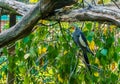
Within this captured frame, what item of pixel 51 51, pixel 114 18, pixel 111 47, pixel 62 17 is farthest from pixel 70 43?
pixel 114 18

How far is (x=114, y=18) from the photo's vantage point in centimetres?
96

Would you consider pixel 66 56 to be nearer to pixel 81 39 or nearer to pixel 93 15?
pixel 81 39

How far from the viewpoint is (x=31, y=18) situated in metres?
1.11

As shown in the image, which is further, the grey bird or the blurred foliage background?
the blurred foliage background

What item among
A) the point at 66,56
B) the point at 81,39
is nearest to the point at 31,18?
the point at 81,39

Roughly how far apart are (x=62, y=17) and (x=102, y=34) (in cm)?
31

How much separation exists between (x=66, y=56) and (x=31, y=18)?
30cm

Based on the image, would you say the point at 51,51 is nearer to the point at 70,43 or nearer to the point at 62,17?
the point at 70,43

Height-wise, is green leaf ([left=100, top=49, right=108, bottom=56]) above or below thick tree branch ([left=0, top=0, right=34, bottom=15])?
below

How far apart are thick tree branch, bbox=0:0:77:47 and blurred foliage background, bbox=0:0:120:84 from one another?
0.14 metres

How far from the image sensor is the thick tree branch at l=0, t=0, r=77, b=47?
1048mm

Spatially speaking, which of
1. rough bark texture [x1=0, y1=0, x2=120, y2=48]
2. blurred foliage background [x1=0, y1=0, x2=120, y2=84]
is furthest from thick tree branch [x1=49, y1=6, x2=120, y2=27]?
blurred foliage background [x1=0, y1=0, x2=120, y2=84]

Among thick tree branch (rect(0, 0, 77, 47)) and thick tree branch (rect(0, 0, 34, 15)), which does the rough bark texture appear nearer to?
thick tree branch (rect(0, 0, 77, 47))

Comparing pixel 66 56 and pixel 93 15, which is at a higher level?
pixel 93 15
